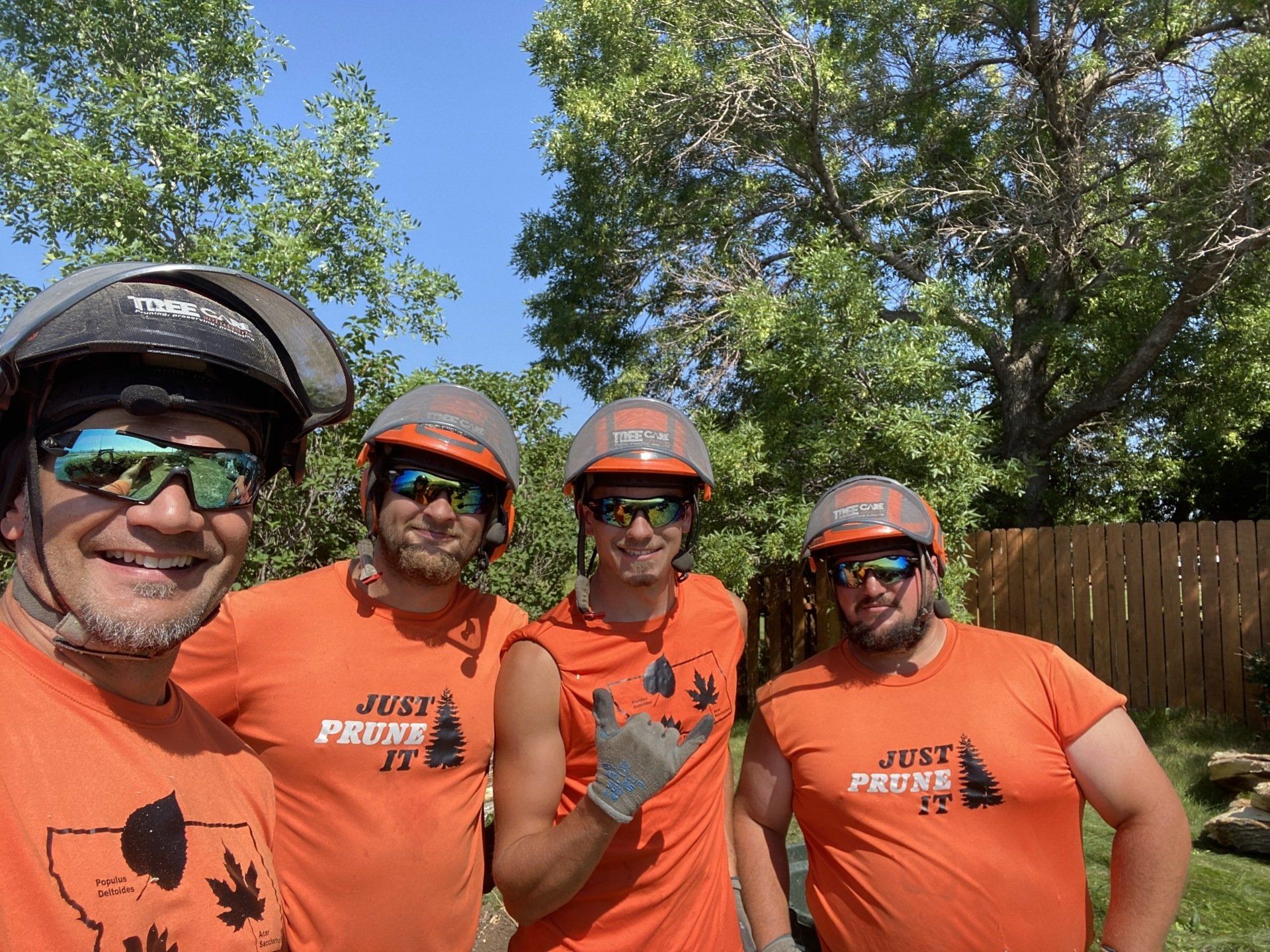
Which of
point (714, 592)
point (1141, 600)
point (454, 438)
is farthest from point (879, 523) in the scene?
point (1141, 600)

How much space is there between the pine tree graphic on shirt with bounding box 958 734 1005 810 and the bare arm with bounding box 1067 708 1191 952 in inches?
10.3

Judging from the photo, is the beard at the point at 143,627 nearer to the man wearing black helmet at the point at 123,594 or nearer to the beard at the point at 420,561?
the man wearing black helmet at the point at 123,594

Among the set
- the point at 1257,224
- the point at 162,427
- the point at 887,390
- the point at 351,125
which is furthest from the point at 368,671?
the point at 1257,224

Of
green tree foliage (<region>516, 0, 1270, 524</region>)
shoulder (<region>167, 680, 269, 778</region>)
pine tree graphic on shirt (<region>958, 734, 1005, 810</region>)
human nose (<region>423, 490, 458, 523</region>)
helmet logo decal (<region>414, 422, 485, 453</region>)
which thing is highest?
green tree foliage (<region>516, 0, 1270, 524</region>)

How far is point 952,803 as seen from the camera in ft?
8.57

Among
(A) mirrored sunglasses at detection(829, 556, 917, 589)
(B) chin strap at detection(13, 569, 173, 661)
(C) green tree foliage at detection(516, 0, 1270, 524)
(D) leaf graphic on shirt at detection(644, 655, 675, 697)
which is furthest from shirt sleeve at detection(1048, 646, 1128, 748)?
(C) green tree foliage at detection(516, 0, 1270, 524)

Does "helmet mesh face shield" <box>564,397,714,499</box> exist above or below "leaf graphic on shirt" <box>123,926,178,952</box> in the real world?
above

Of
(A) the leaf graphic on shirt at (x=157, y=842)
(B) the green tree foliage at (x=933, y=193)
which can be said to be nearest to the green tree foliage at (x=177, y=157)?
(B) the green tree foliage at (x=933, y=193)

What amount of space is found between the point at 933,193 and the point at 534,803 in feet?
→ 41.6

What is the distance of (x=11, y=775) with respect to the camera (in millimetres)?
1296

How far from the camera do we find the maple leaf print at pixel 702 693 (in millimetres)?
2805

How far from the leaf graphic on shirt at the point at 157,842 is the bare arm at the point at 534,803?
108 cm

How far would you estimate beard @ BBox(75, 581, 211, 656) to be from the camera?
1.43 meters

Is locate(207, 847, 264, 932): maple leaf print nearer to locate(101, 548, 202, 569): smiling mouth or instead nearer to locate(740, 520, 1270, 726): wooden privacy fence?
locate(101, 548, 202, 569): smiling mouth
